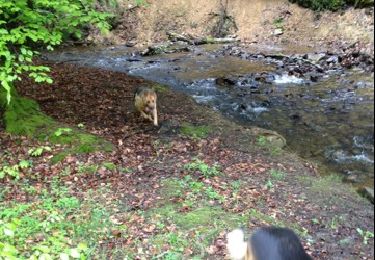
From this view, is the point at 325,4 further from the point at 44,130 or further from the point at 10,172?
the point at 10,172

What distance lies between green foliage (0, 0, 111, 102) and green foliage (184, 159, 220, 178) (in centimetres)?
270

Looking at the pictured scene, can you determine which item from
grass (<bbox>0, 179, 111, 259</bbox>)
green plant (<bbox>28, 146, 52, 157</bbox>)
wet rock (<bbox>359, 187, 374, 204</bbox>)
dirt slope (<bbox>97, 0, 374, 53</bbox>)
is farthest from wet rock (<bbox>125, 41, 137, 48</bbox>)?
wet rock (<bbox>359, 187, 374, 204</bbox>)

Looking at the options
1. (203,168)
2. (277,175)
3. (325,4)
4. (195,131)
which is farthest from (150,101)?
(325,4)

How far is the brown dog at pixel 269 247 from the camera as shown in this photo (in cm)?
357

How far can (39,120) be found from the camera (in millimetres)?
9055

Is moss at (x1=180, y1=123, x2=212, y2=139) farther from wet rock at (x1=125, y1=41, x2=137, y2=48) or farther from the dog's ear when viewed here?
wet rock at (x1=125, y1=41, x2=137, y2=48)

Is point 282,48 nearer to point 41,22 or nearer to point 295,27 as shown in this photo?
point 295,27

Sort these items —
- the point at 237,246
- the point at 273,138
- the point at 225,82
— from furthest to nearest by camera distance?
the point at 225,82
the point at 273,138
the point at 237,246

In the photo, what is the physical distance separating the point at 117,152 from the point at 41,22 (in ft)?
8.48

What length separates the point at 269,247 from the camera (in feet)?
12.0

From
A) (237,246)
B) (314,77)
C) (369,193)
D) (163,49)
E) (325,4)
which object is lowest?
(163,49)

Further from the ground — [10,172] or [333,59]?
[333,59]

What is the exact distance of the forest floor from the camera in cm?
548

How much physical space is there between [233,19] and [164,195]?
70.5 feet
